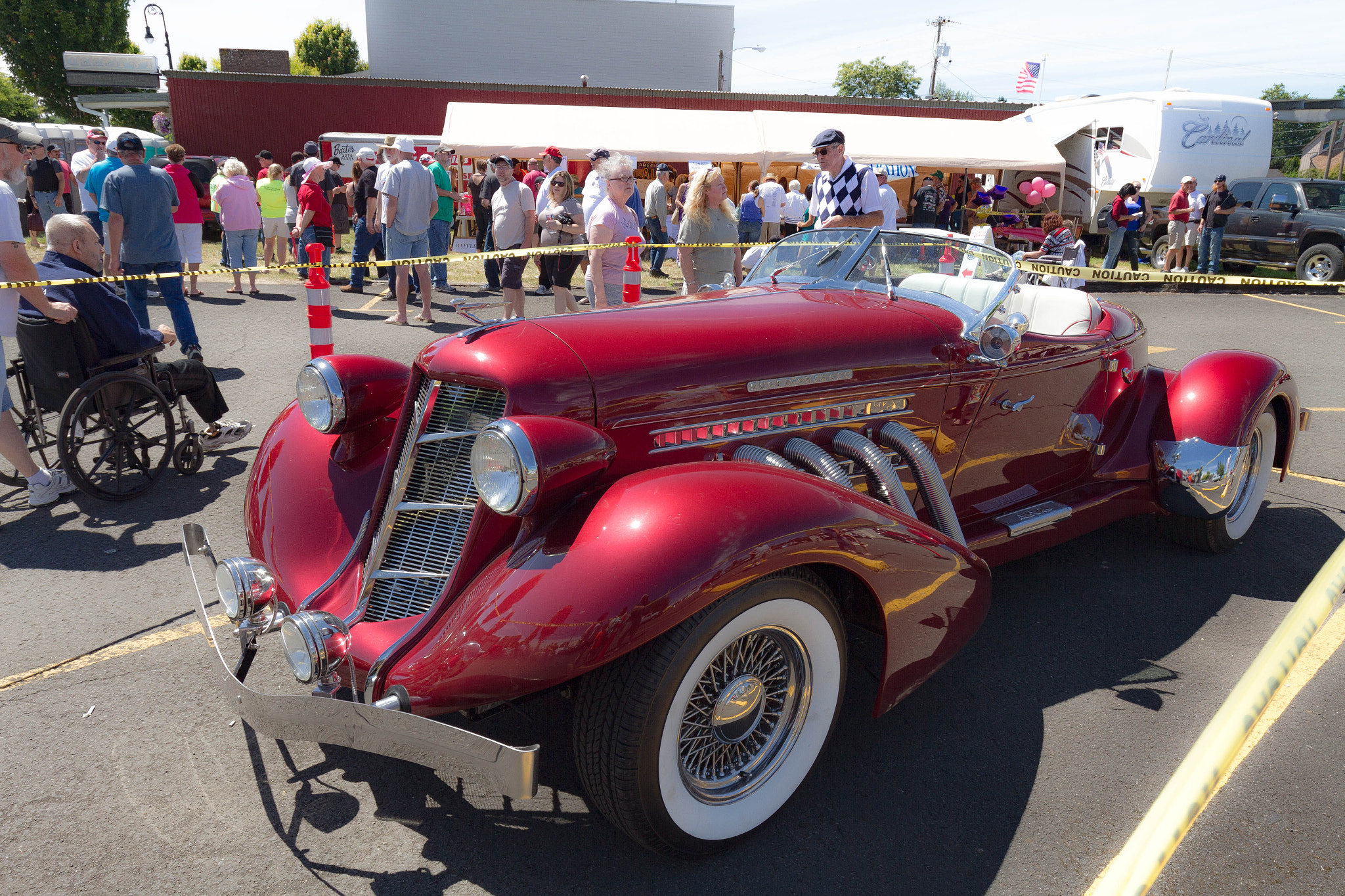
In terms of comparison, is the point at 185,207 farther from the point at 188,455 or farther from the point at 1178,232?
the point at 1178,232

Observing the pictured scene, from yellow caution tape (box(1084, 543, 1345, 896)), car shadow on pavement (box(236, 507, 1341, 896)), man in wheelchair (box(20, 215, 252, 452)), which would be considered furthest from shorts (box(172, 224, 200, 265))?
yellow caution tape (box(1084, 543, 1345, 896))

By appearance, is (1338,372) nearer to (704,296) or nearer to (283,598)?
(704,296)

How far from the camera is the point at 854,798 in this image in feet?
8.30

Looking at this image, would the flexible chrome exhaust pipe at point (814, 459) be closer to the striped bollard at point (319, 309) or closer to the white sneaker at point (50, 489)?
the striped bollard at point (319, 309)

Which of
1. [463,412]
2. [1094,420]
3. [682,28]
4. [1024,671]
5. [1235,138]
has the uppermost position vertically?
[682,28]

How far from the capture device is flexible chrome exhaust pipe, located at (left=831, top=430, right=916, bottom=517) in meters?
2.91

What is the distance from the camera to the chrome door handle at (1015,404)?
11.4ft

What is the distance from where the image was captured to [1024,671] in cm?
323

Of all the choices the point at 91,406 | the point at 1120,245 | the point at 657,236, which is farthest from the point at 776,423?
the point at 1120,245

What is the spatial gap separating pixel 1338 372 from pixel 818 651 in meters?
9.09

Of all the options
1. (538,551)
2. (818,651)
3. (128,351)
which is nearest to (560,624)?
(538,551)

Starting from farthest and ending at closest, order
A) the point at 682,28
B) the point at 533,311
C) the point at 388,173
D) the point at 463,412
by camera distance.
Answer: the point at 682,28, the point at 533,311, the point at 388,173, the point at 463,412

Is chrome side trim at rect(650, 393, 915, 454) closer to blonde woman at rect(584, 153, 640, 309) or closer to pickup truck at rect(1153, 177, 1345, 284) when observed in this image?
blonde woman at rect(584, 153, 640, 309)

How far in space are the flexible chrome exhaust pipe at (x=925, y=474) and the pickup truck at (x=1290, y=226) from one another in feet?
49.2
